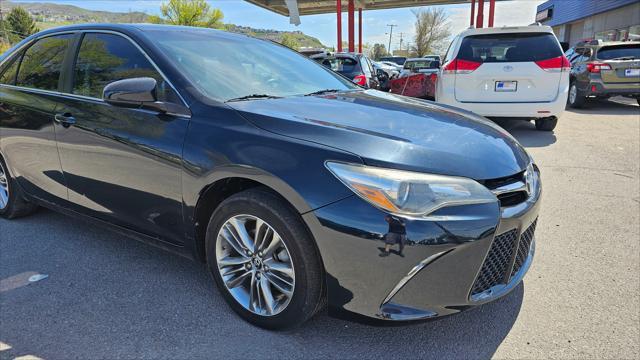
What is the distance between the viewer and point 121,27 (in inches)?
118

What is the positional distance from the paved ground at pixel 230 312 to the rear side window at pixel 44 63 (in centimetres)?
120

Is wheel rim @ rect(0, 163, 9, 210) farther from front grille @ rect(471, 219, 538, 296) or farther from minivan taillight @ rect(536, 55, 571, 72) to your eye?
minivan taillight @ rect(536, 55, 571, 72)

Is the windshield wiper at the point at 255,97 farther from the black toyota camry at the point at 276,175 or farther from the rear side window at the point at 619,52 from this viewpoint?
the rear side window at the point at 619,52

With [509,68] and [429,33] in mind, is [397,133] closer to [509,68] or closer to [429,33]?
[509,68]

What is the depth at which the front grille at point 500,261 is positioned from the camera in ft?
6.57

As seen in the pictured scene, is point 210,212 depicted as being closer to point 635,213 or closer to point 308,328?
point 308,328

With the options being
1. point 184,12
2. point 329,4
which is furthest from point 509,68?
point 184,12

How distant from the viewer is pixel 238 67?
2912mm

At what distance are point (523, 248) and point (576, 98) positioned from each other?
10.4 metres

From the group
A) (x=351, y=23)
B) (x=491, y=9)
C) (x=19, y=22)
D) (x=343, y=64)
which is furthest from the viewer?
(x=19, y=22)

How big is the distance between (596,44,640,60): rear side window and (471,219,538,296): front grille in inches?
411

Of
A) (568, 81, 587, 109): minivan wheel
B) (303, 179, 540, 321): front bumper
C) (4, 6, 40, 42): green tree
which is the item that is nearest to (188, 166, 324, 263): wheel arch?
(303, 179, 540, 321): front bumper

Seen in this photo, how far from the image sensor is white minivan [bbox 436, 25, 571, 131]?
21.9 ft

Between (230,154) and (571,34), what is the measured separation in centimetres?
4537
